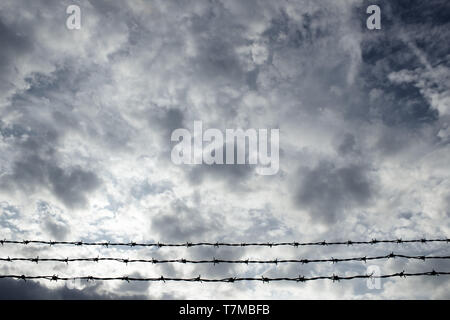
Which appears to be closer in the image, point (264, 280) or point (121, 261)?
point (264, 280)

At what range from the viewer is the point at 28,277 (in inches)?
187
